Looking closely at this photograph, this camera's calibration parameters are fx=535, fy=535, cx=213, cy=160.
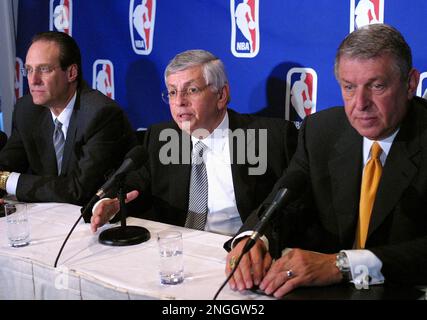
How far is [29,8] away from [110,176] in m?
2.93

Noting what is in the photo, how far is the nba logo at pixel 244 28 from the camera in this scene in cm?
294

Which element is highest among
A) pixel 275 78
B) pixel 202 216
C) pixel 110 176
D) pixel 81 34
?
pixel 81 34

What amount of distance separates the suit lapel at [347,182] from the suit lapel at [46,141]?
5.61ft

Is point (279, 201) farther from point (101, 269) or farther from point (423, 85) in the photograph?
point (423, 85)

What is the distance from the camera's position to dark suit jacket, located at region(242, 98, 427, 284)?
1664 mm

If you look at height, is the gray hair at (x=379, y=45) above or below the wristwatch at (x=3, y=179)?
above

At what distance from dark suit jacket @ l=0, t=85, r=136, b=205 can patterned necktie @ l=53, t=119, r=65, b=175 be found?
0.03 metres

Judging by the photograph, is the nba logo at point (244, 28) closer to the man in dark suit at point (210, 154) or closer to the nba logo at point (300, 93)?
the nba logo at point (300, 93)

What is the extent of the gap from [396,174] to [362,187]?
14cm

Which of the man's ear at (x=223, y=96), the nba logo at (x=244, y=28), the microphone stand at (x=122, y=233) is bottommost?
the microphone stand at (x=122, y=233)

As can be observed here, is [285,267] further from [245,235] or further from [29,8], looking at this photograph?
[29,8]

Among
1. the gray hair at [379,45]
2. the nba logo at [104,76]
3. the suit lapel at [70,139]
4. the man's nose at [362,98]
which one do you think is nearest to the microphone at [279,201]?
the man's nose at [362,98]

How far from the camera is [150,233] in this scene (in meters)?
2.10

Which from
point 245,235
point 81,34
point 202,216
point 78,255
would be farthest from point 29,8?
point 245,235
